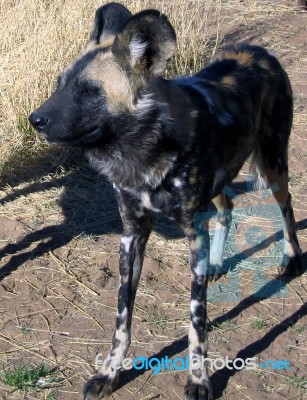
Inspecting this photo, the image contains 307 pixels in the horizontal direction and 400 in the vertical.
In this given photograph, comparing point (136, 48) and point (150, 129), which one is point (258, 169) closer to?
point (150, 129)

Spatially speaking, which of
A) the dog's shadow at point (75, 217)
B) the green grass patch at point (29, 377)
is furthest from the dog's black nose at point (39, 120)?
the dog's shadow at point (75, 217)

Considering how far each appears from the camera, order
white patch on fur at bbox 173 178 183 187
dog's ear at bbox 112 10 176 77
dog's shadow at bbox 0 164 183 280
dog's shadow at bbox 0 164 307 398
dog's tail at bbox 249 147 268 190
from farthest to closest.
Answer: dog's shadow at bbox 0 164 183 280 < dog's tail at bbox 249 147 268 190 < dog's shadow at bbox 0 164 307 398 < white patch on fur at bbox 173 178 183 187 < dog's ear at bbox 112 10 176 77

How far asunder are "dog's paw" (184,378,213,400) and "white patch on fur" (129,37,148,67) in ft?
5.23

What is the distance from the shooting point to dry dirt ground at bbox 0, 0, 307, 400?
156 inches

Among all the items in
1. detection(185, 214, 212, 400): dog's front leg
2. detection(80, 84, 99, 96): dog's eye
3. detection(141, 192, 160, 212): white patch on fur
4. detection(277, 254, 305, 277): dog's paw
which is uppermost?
detection(80, 84, 99, 96): dog's eye

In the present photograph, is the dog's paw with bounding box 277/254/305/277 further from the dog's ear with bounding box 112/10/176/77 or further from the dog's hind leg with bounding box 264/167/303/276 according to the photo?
the dog's ear with bounding box 112/10/176/77

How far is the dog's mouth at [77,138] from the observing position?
3.47 metres

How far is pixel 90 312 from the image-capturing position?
4535 mm

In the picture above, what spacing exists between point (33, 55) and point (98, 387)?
11.7ft

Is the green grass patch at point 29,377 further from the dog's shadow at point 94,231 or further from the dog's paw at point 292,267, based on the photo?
the dog's paw at point 292,267

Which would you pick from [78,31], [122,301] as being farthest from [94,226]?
[78,31]

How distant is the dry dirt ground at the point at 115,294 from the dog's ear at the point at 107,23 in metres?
1.62

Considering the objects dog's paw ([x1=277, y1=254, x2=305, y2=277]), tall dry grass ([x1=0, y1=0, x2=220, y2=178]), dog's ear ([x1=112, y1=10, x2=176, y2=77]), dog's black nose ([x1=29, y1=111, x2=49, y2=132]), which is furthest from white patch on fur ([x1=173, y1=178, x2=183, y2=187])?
tall dry grass ([x1=0, y1=0, x2=220, y2=178])

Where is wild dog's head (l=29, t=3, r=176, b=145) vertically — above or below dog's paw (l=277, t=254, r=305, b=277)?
above
